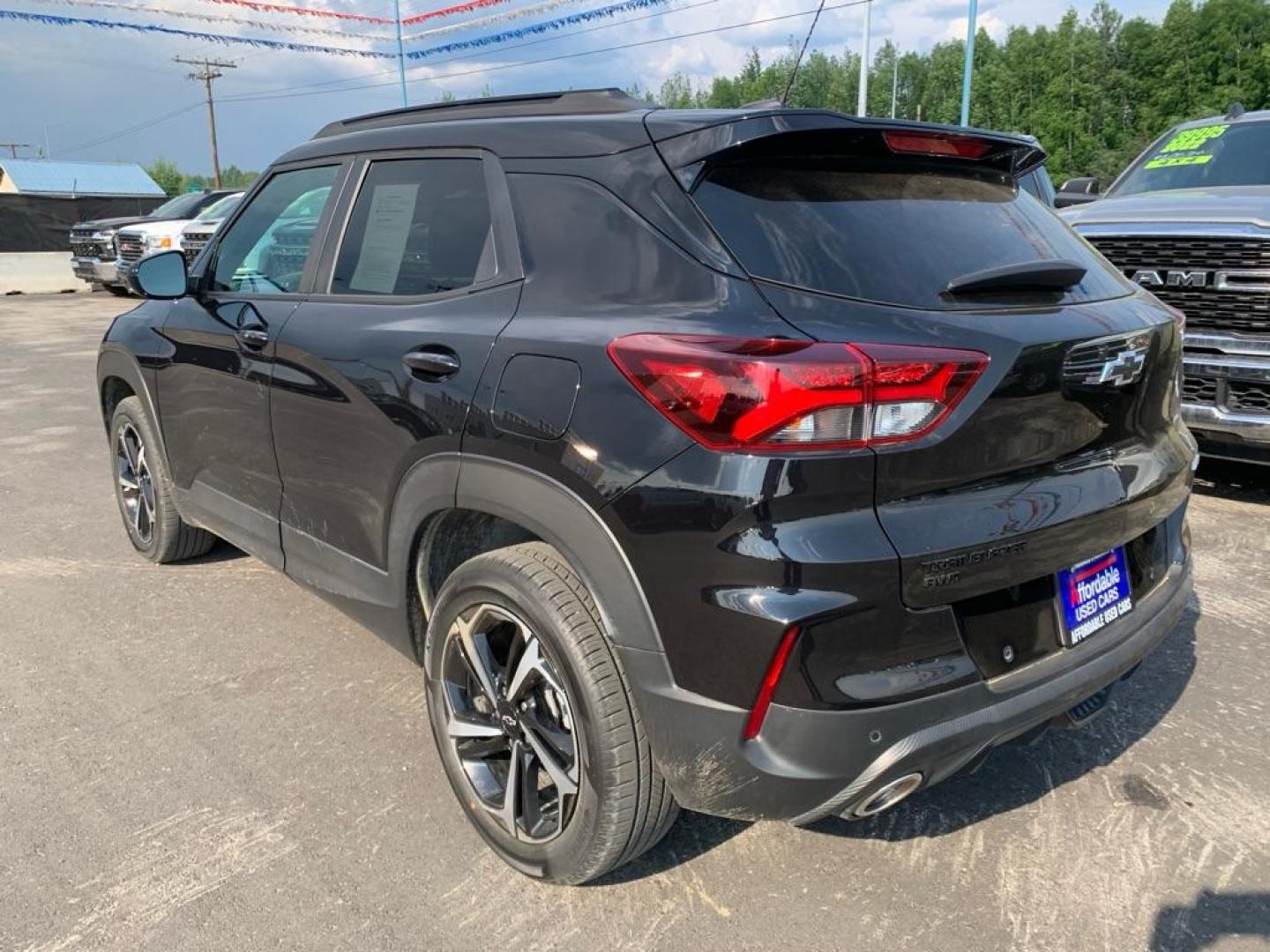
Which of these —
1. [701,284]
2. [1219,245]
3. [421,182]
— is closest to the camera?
[701,284]

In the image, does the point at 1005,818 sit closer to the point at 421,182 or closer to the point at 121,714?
the point at 421,182

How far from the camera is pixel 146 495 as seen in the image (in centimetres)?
462

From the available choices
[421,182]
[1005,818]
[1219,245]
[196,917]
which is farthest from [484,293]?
[1219,245]

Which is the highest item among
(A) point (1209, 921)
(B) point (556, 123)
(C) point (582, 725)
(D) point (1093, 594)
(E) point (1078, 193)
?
(B) point (556, 123)

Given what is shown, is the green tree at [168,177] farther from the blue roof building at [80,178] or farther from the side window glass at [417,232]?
the side window glass at [417,232]

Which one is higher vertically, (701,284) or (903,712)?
(701,284)

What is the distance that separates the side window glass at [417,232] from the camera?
2.66 meters

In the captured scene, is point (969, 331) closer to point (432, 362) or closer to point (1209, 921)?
point (432, 362)

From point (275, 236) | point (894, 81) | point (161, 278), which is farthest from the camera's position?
point (894, 81)

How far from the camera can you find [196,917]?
2.35m

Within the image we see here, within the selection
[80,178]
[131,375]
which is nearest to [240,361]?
[131,375]

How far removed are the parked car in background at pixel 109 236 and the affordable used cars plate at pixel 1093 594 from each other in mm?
19001

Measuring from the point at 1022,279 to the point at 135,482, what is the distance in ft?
13.5

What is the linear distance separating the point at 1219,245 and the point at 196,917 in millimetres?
5220
